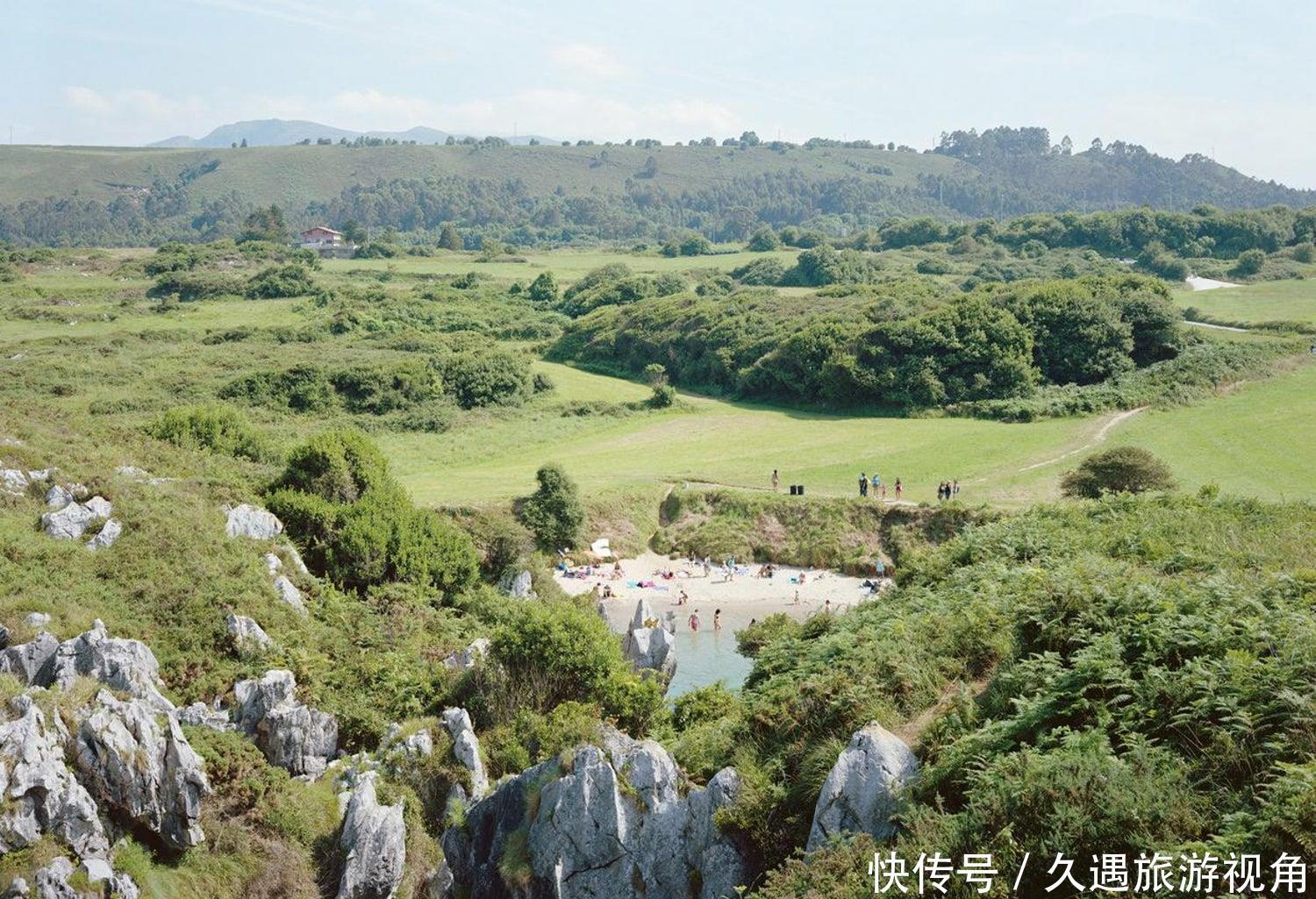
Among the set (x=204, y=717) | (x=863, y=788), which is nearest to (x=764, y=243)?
(x=204, y=717)

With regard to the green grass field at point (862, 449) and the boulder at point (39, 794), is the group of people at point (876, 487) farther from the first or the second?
the boulder at point (39, 794)

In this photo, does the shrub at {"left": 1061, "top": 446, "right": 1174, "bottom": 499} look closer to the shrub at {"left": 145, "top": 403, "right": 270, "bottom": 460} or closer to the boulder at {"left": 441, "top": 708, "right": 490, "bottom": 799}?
the boulder at {"left": 441, "top": 708, "right": 490, "bottom": 799}

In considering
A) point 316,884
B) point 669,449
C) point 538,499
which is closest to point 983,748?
point 316,884

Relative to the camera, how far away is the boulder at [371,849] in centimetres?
1869

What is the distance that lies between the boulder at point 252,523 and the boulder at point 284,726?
8383mm

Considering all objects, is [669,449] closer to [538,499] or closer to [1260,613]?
[538,499]

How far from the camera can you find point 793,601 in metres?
37.7

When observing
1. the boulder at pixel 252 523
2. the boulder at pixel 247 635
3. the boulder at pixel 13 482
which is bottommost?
the boulder at pixel 247 635

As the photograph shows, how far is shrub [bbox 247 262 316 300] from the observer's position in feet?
308

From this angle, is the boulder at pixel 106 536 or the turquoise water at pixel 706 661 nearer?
the boulder at pixel 106 536

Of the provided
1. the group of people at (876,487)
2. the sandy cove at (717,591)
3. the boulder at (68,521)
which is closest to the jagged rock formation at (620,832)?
the boulder at (68,521)

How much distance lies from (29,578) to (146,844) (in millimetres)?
8179

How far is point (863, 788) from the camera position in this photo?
509 inches

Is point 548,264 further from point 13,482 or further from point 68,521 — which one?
point 68,521
